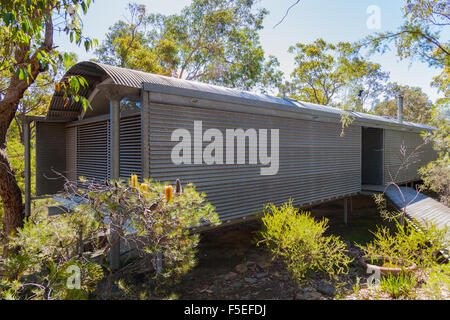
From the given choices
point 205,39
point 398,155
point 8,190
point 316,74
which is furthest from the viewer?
point 316,74

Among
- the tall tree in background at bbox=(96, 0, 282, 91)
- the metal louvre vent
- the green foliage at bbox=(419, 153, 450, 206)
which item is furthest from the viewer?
the tall tree in background at bbox=(96, 0, 282, 91)

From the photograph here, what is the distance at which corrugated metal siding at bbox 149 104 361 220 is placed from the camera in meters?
4.73

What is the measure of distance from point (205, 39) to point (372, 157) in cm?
1108

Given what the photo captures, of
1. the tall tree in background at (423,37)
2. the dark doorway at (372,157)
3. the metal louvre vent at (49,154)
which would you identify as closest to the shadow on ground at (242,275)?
the dark doorway at (372,157)

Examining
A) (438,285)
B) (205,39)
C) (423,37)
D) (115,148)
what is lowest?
(438,285)

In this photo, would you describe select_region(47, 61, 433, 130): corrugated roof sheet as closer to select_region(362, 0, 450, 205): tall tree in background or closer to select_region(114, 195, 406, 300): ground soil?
select_region(362, 0, 450, 205): tall tree in background

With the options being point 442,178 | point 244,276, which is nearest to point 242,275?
point 244,276

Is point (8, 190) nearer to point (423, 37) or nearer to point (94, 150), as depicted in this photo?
point (94, 150)

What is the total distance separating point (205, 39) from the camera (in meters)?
16.8

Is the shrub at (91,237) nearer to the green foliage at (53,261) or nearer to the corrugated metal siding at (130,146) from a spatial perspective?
the green foliage at (53,261)

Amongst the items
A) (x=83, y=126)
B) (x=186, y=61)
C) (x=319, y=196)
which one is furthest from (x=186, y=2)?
(x=319, y=196)

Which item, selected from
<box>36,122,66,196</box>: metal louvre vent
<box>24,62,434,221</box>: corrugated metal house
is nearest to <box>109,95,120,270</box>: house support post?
<box>24,62,434,221</box>: corrugated metal house

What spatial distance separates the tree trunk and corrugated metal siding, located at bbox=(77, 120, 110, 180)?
1534 mm

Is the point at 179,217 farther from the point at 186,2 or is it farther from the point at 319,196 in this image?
the point at 186,2
